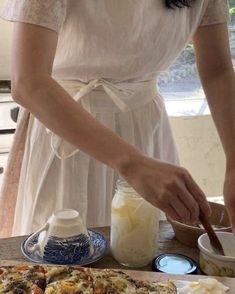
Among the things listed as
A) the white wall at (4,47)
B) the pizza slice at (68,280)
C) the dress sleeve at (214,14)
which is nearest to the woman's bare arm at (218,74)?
the dress sleeve at (214,14)

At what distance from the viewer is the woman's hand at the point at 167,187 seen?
28.2 inches

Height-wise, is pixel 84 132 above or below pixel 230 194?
above

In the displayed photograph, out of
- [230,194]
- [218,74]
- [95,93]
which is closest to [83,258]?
[230,194]

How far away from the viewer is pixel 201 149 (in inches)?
93.3

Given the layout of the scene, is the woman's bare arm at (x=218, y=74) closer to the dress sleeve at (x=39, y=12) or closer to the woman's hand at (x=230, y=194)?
the woman's hand at (x=230, y=194)

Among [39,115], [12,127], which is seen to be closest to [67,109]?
[39,115]

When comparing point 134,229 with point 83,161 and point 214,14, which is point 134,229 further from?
point 214,14

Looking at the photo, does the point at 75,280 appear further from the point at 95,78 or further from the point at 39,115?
the point at 95,78

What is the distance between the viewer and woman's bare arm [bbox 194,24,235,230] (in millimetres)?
1105

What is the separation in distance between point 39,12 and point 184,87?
1558 millimetres

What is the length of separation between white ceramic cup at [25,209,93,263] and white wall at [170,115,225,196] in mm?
1493

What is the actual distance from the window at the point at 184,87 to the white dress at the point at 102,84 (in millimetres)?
1142

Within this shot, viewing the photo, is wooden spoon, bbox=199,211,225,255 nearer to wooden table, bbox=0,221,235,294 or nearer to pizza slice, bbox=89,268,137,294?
wooden table, bbox=0,221,235,294

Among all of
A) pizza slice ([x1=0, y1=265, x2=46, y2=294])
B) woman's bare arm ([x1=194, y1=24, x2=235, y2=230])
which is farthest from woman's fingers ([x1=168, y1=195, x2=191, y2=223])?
woman's bare arm ([x1=194, y1=24, x2=235, y2=230])
